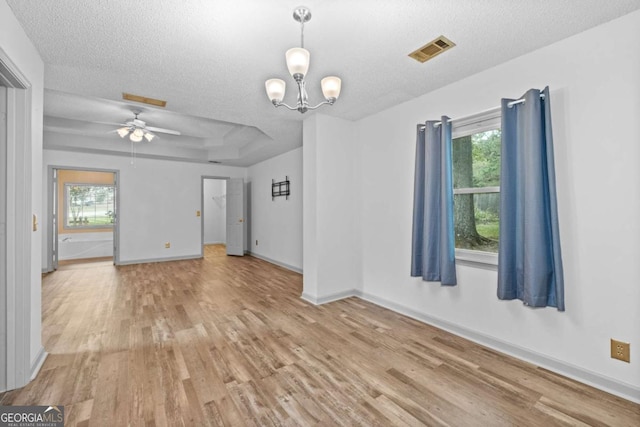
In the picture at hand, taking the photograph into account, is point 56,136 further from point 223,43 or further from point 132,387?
point 132,387

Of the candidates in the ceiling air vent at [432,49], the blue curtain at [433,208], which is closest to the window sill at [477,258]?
the blue curtain at [433,208]

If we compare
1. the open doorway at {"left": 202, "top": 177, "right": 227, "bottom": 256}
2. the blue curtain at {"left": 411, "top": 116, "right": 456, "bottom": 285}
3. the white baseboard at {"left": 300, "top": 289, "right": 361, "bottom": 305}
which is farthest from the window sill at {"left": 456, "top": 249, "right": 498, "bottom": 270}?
the open doorway at {"left": 202, "top": 177, "right": 227, "bottom": 256}

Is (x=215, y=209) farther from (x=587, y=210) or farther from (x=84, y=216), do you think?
(x=587, y=210)

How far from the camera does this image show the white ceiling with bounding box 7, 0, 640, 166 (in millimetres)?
1717

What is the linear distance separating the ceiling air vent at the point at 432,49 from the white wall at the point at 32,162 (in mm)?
2702

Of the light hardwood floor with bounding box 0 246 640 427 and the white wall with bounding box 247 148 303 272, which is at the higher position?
the white wall with bounding box 247 148 303 272

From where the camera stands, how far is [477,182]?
262 cm

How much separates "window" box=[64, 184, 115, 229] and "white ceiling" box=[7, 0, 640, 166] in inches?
265

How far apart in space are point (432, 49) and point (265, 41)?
50.5 inches

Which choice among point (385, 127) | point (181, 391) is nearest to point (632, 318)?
point (385, 127)

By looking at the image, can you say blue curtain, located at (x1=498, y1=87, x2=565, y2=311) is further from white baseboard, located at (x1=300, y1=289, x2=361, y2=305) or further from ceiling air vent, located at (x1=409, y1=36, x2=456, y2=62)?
white baseboard, located at (x1=300, y1=289, x2=361, y2=305)

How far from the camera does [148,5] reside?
168cm

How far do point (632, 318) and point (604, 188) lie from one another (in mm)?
850

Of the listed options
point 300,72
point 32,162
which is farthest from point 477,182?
point 32,162
